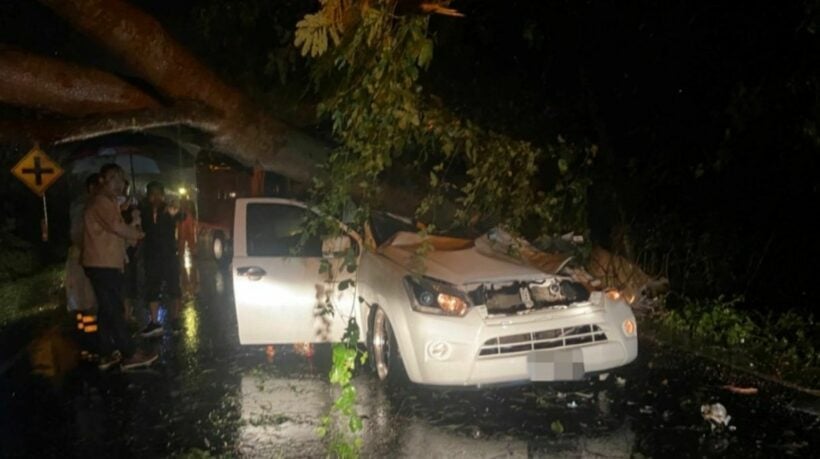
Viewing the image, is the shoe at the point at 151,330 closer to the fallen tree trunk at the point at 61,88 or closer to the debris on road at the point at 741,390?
the fallen tree trunk at the point at 61,88

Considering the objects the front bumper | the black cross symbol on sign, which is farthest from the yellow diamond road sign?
the front bumper

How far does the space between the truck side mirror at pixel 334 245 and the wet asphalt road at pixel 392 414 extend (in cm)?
116

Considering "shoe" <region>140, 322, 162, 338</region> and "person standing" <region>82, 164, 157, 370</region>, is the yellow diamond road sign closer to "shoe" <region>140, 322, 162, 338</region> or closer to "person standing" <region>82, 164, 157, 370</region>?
"shoe" <region>140, 322, 162, 338</region>

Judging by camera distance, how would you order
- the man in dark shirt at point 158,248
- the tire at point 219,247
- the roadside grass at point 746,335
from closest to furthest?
the roadside grass at point 746,335
the man in dark shirt at point 158,248
the tire at point 219,247

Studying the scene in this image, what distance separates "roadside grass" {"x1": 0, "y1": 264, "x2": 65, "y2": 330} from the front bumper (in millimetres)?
7377

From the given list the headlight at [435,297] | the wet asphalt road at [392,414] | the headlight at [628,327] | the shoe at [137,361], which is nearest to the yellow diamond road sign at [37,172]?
the wet asphalt road at [392,414]

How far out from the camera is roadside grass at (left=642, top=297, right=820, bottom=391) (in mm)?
7578

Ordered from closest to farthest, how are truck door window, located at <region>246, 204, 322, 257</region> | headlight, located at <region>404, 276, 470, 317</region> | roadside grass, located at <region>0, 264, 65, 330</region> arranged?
headlight, located at <region>404, 276, 470, 317</region>
truck door window, located at <region>246, 204, 322, 257</region>
roadside grass, located at <region>0, 264, 65, 330</region>

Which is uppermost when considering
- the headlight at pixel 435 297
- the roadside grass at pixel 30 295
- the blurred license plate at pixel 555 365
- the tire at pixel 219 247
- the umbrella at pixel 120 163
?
the headlight at pixel 435 297

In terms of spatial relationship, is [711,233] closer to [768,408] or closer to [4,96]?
[768,408]

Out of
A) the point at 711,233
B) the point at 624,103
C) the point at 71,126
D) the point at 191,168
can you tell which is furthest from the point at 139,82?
the point at 191,168

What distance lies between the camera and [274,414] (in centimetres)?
677

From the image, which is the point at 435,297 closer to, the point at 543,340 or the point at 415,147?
the point at 543,340

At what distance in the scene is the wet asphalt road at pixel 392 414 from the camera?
5816 mm
